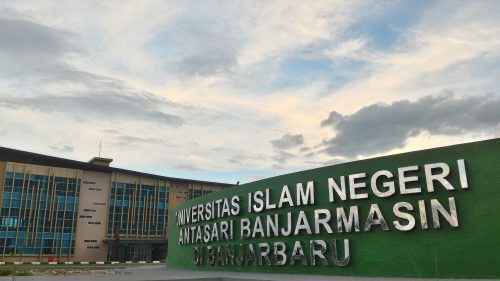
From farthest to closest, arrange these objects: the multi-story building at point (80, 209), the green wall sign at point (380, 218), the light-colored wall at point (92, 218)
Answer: the light-colored wall at point (92, 218), the multi-story building at point (80, 209), the green wall sign at point (380, 218)

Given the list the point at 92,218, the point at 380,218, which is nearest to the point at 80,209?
the point at 92,218

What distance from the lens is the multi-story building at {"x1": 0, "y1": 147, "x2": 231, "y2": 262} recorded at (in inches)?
2657

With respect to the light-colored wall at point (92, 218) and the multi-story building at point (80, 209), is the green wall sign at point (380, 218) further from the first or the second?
the light-colored wall at point (92, 218)

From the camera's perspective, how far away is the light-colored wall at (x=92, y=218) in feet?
238

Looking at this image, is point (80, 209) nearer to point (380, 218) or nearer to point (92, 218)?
point (92, 218)

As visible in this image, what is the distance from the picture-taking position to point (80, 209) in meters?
73.8

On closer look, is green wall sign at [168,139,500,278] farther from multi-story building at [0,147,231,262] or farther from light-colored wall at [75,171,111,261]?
light-colored wall at [75,171,111,261]

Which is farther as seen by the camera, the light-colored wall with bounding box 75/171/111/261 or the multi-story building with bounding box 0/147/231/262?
the light-colored wall with bounding box 75/171/111/261

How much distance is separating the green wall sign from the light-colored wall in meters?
51.1

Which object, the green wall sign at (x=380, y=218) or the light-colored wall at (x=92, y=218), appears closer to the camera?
the green wall sign at (x=380, y=218)

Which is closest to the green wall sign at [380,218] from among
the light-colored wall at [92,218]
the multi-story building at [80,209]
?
the multi-story building at [80,209]

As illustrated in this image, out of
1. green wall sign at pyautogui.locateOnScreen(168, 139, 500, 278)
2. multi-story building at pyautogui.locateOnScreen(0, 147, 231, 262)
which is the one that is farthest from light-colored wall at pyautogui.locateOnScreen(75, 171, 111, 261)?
green wall sign at pyautogui.locateOnScreen(168, 139, 500, 278)

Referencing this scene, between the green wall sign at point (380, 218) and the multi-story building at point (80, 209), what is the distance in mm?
50599

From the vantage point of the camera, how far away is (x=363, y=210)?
2139 centimetres
